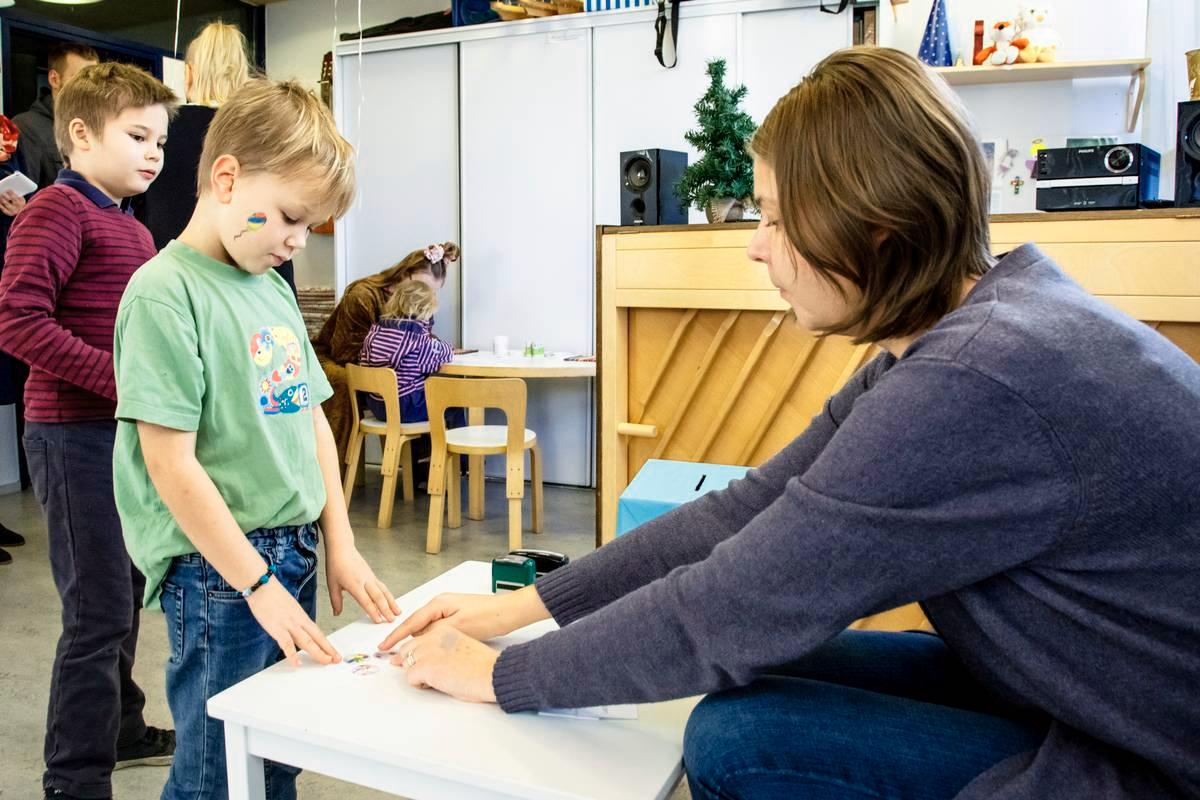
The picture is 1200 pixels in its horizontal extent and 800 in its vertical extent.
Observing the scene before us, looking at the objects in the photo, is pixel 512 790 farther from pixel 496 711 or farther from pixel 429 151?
pixel 429 151

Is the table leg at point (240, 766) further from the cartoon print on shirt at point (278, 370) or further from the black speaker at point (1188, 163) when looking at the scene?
the black speaker at point (1188, 163)

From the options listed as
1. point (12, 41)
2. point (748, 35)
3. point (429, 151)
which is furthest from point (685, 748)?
point (12, 41)

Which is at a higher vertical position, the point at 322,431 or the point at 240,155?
the point at 240,155

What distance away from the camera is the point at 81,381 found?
1779 mm

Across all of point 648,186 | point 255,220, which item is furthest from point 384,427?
point 255,220

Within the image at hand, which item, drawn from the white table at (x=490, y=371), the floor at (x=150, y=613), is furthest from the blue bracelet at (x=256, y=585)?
the white table at (x=490, y=371)

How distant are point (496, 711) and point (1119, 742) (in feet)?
1.92

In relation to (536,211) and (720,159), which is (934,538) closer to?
(720,159)

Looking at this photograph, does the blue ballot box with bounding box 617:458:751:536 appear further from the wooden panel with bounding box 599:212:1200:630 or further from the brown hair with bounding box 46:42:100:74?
the brown hair with bounding box 46:42:100:74

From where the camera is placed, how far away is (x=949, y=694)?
1.14 meters

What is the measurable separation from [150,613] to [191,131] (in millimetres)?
1592

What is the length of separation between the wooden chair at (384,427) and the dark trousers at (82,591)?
237 cm

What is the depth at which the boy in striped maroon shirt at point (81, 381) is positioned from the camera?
1.79 meters

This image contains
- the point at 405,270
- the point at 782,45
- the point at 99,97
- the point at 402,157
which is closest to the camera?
the point at 99,97
